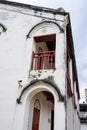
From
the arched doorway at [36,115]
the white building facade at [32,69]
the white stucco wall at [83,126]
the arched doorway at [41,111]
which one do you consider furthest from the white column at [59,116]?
the white stucco wall at [83,126]

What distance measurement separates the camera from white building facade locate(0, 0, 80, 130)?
7.67 metres

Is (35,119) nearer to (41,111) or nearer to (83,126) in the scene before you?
(41,111)

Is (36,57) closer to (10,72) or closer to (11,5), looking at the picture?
(10,72)

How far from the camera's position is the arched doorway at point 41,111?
8688mm

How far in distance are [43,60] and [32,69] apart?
0.78m

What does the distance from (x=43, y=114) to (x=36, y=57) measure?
3.01 metres

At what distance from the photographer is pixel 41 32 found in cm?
944

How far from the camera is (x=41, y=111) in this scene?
9.44 metres

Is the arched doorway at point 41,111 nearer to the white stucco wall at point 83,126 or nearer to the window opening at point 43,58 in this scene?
the window opening at point 43,58

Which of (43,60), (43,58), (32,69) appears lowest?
(32,69)

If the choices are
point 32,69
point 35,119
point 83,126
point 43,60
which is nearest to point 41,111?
point 35,119

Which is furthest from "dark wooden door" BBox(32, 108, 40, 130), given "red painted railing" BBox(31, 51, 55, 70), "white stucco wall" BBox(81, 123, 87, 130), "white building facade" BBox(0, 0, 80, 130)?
"white stucco wall" BBox(81, 123, 87, 130)

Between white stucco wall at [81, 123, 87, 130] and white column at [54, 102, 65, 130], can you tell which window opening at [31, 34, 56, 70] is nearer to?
white column at [54, 102, 65, 130]

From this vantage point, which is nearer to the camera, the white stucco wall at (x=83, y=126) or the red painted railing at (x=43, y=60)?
the red painted railing at (x=43, y=60)
